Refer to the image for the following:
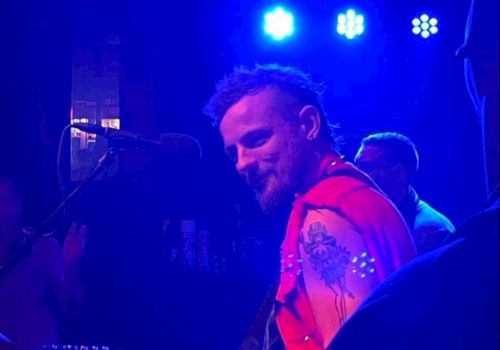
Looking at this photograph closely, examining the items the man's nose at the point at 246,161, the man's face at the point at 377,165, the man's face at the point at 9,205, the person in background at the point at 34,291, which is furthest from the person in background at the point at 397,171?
the man's face at the point at 9,205

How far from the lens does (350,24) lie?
4242mm

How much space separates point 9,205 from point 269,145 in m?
1.82

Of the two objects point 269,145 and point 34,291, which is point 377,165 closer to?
point 269,145

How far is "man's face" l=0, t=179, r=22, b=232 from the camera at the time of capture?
333 centimetres

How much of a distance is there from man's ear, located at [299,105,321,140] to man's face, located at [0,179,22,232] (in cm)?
181

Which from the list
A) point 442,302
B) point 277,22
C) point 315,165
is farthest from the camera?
point 277,22

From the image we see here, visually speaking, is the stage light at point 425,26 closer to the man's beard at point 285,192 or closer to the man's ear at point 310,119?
the man's ear at point 310,119

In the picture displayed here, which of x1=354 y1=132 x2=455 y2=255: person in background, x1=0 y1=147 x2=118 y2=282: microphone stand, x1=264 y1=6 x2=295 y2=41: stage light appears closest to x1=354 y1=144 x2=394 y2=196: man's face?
x1=354 y1=132 x2=455 y2=255: person in background

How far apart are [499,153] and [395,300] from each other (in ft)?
0.64

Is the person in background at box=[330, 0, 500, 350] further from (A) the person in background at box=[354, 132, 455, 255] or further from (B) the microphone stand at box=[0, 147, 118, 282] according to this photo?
(A) the person in background at box=[354, 132, 455, 255]

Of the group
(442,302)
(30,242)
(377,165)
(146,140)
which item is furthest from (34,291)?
(442,302)

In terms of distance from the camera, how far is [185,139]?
2.95 m

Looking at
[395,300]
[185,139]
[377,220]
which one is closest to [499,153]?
[395,300]

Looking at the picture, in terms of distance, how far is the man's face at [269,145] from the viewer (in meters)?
2.35
